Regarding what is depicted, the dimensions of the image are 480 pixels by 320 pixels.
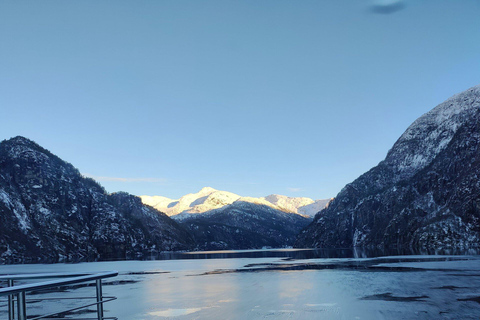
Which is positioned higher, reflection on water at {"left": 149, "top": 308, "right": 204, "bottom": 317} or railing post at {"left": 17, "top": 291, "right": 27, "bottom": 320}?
railing post at {"left": 17, "top": 291, "right": 27, "bottom": 320}

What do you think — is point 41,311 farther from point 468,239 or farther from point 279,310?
point 468,239

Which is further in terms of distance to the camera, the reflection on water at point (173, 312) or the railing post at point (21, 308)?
the reflection on water at point (173, 312)

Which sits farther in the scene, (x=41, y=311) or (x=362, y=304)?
(x=41, y=311)

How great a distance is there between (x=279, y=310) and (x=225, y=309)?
3485 millimetres

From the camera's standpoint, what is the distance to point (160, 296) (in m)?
34.6

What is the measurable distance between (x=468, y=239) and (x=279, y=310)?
188367 mm

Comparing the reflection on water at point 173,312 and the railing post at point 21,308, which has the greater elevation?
the railing post at point 21,308

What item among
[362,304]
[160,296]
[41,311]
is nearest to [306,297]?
[362,304]

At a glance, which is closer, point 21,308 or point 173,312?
point 21,308

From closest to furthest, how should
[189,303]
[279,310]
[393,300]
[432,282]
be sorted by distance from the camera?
[279,310]
[393,300]
[189,303]
[432,282]

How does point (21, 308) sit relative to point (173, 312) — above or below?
above

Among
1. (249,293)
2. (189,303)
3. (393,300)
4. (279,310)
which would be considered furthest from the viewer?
(249,293)

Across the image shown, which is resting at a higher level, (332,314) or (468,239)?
(332,314)

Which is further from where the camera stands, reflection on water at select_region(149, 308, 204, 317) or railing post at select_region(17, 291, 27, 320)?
reflection on water at select_region(149, 308, 204, 317)
